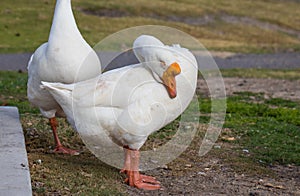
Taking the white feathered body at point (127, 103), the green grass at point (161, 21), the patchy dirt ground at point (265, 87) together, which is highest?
the white feathered body at point (127, 103)

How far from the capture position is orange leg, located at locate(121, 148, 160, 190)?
5660mm

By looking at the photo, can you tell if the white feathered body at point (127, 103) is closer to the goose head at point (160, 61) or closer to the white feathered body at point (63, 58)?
the goose head at point (160, 61)

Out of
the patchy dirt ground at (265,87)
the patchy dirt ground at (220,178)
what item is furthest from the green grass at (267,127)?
the patchy dirt ground at (265,87)

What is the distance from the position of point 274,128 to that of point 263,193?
10.9ft

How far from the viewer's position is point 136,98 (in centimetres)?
554

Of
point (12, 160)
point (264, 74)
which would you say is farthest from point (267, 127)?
point (264, 74)

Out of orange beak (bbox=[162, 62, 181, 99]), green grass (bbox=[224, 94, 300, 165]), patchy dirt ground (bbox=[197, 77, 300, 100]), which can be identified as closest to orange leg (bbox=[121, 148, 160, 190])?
orange beak (bbox=[162, 62, 181, 99])

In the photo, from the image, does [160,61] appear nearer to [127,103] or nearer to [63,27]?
[127,103]

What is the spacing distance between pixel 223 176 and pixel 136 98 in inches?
52.9

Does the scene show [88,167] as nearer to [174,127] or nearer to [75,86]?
[75,86]

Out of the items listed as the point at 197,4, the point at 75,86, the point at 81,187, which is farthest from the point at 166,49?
the point at 197,4

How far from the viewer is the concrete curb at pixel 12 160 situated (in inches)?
182

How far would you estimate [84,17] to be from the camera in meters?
29.0

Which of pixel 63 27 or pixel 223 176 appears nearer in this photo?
pixel 223 176
